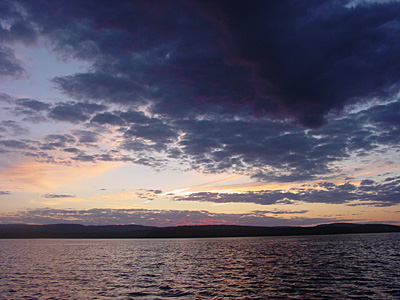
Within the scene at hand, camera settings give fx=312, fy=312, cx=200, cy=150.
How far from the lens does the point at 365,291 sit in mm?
40031

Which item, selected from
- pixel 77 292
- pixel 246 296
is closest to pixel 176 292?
pixel 246 296

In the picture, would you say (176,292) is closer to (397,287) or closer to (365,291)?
(365,291)

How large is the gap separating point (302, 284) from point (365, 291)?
831 centimetres

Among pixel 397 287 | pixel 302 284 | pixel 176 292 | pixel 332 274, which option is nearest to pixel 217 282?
pixel 176 292

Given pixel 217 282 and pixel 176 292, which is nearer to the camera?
pixel 176 292

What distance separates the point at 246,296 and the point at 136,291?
49.3ft

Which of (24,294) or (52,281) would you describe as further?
(52,281)

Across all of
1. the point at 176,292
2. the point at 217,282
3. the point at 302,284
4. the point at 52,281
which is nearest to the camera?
the point at 176,292

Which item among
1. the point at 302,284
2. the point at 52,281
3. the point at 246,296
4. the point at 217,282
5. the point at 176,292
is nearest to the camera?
the point at 246,296

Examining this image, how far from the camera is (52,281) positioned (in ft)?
171

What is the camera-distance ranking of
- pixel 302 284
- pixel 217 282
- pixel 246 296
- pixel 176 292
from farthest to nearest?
pixel 217 282 < pixel 302 284 < pixel 176 292 < pixel 246 296

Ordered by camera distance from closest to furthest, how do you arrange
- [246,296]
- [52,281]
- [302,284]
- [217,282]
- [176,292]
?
[246,296]
[176,292]
[302,284]
[217,282]
[52,281]

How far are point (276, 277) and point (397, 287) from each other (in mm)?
17419

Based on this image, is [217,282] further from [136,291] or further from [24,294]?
[24,294]
